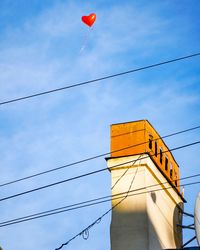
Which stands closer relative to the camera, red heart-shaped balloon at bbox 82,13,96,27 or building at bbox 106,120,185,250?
red heart-shaped balloon at bbox 82,13,96,27

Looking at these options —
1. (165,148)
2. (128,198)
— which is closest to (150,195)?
(128,198)

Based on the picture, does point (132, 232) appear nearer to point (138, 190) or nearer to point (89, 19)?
point (138, 190)

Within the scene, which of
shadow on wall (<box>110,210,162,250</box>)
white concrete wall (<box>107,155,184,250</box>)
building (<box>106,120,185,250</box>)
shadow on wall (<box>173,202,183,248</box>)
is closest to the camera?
shadow on wall (<box>110,210,162,250</box>)

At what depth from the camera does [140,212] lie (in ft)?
99.6

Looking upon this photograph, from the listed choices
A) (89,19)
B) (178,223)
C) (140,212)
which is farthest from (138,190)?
(89,19)

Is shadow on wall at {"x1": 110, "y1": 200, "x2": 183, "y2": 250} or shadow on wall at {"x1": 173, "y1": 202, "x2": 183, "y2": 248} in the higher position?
shadow on wall at {"x1": 173, "y1": 202, "x2": 183, "y2": 248}

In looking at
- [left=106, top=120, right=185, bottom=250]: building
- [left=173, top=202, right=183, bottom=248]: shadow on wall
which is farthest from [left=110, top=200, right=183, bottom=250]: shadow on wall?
[left=173, top=202, right=183, bottom=248]: shadow on wall

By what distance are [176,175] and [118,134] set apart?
488 centimetres

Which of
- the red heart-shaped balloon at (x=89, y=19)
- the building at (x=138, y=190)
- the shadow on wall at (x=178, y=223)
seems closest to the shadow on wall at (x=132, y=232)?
the building at (x=138, y=190)

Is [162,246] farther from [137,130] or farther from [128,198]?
[137,130]

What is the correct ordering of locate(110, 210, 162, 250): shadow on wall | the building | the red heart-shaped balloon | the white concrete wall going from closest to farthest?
the red heart-shaped balloon
locate(110, 210, 162, 250): shadow on wall
the white concrete wall
the building

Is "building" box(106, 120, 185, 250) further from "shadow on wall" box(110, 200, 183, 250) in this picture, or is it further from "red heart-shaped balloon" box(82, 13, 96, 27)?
"red heart-shaped balloon" box(82, 13, 96, 27)

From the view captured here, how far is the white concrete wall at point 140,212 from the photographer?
29.9m

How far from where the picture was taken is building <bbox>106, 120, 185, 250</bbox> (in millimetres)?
30062
